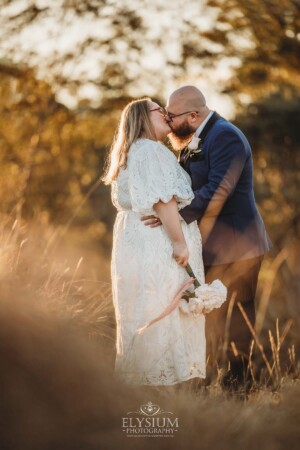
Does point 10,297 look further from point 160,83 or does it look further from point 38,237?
point 160,83

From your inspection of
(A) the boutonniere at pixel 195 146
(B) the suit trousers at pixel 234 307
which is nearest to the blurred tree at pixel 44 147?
(B) the suit trousers at pixel 234 307

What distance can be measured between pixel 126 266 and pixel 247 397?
126 centimetres

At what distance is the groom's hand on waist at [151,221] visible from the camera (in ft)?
14.3

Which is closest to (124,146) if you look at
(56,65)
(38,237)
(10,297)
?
(10,297)

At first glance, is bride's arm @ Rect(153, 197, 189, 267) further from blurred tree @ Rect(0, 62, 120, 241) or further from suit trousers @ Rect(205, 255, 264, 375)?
blurred tree @ Rect(0, 62, 120, 241)

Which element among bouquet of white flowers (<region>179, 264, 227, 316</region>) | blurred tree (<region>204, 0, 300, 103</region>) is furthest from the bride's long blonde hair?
blurred tree (<region>204, 0, 300, 103</region>)

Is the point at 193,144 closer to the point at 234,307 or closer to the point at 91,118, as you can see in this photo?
the point at 234,307

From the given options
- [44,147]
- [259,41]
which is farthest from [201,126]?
[44,147]

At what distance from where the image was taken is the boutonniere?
495 cm

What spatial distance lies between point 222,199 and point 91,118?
31.1 ft

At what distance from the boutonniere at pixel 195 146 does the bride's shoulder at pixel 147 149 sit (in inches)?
23.9

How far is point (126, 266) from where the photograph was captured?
4395 mm

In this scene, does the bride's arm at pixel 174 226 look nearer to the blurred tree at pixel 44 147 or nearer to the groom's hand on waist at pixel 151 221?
the groom's hand on waist at pixel 151 221

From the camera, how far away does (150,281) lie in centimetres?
434
